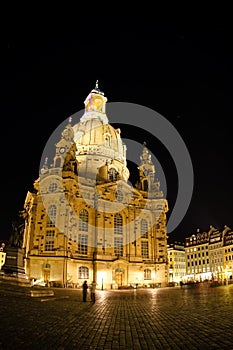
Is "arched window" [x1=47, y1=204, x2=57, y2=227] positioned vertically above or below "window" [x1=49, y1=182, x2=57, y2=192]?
below

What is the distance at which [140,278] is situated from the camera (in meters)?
55.1

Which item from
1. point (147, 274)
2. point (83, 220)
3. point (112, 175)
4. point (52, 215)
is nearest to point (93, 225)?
point (83, 220)

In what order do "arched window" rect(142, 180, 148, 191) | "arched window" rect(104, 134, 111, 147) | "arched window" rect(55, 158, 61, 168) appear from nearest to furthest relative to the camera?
"arched window" rect(55, 158, 61, 168)
"arched window" rect(142, 180, 148, 191)
"arched window" rect(104, 134, 111, 147)

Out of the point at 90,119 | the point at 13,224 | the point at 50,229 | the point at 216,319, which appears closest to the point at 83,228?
the point at 50,229

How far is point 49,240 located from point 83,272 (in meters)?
7.66

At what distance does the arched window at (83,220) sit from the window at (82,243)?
125 cm

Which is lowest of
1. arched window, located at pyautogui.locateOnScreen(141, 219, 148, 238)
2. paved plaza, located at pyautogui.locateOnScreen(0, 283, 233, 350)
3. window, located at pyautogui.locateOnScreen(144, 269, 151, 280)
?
window, located at pyautogui.locateOnScreen(144, 269, 151, 280)

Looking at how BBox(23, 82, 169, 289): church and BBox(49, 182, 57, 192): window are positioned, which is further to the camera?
BBox(49, 182, 57, 192): window

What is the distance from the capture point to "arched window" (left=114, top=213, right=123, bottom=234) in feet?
188

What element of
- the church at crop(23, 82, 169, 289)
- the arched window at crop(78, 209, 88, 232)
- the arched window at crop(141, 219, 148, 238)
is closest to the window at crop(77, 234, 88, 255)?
the church at crop(23, 82, 169, 289)

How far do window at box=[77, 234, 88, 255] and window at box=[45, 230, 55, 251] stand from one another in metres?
4.94

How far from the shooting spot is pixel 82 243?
172 feet

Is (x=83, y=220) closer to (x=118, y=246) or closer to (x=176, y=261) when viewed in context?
(x=118, y=246)

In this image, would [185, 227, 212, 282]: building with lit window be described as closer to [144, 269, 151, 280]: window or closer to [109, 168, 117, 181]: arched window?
[144, 269, 151, 280]: window
